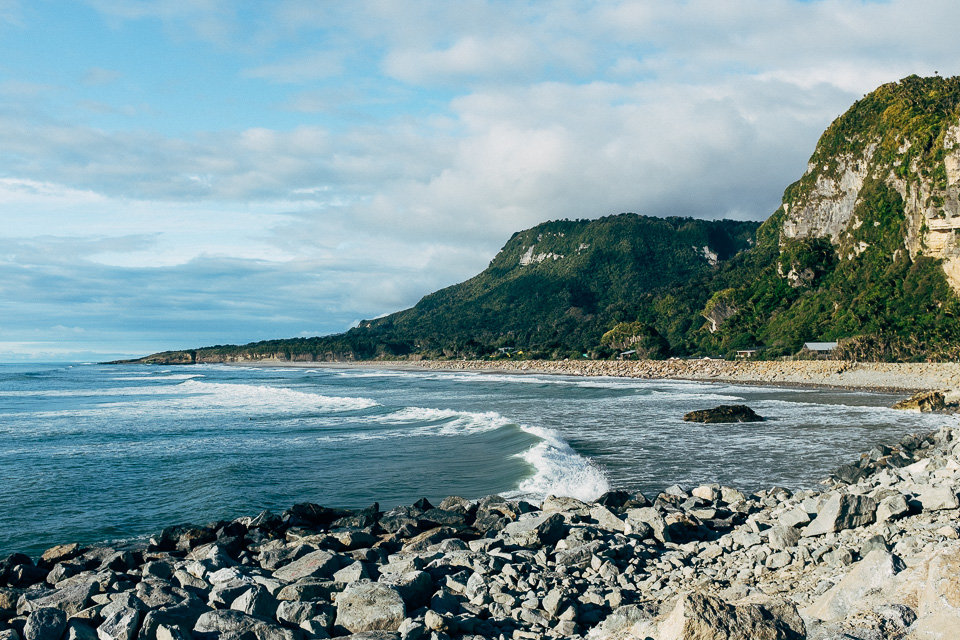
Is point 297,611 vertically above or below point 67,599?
above

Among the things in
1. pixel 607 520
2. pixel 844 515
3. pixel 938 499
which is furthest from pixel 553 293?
pixel 844 515

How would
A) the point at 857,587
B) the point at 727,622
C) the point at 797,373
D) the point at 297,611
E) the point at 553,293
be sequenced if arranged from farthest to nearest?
the point at 553,293 < the point at 797,373 < the point at 297,611 < the point at 857,587 < the point at 727,622

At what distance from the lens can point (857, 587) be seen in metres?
4.56

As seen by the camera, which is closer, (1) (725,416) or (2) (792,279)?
(1) (725,416)

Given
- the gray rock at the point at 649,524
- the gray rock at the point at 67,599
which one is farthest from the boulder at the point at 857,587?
the gray rock at the point at 67,599

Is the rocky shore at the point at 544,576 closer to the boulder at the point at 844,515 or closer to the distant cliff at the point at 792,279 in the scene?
the boulder at the point at 844,515

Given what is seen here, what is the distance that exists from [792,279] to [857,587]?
290 feet

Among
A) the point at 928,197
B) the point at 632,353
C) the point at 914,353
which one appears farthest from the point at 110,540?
the point at 632,353

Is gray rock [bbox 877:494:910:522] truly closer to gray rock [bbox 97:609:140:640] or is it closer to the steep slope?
gray rock [bbox 97:609:140:640]

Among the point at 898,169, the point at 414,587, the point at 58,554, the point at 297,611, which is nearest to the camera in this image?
the point at 297,611

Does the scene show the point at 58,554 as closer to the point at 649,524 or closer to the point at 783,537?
the point at 649,524

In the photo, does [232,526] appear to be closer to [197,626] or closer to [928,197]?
[197,626]

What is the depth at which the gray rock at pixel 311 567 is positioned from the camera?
6.82 meters

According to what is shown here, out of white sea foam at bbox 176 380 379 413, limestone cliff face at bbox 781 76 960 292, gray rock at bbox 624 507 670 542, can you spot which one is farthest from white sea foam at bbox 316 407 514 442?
limestone cliff face at bbox 781 76 960 292
